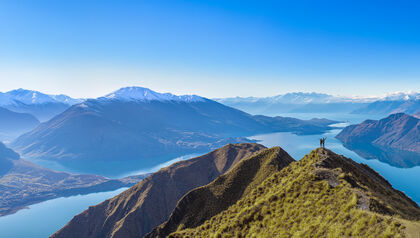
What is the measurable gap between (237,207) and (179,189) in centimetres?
6737

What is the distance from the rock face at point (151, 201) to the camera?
3455 inches

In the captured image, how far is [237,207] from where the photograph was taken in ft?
109

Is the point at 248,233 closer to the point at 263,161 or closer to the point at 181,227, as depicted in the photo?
the point at 181,227

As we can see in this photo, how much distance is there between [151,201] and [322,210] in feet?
266

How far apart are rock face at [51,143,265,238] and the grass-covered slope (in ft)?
202

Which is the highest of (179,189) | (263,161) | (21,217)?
(263,161)

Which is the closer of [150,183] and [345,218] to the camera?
[345,218]

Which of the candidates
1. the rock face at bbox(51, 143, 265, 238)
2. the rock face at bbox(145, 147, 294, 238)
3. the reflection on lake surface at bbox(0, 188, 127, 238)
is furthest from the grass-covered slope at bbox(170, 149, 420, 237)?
the reflection on lake surface at bbox(0, 188, 127, 238)

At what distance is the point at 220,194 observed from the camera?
42500 mm

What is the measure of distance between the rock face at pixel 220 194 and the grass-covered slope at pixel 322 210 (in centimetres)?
784

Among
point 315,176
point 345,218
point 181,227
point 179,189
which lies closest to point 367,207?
point 345,218

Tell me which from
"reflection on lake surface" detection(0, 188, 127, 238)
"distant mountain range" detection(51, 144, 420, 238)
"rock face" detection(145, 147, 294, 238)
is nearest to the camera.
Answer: "distant mountain range" detection(51, 144, 420, 238)

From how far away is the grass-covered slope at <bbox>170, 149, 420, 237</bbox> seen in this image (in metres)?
16.0

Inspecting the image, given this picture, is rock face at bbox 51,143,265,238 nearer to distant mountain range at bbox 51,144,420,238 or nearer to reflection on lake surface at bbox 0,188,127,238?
→ distant mountain range at bbox 51,144,420,238
